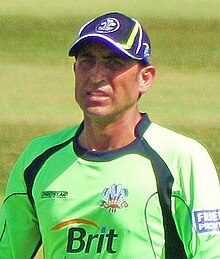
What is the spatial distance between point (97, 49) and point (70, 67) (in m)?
10.5

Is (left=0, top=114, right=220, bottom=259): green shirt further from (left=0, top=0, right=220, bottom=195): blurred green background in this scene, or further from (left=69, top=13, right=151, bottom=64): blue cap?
(left=0, top=0, right=220, bottom=195): blurred green background

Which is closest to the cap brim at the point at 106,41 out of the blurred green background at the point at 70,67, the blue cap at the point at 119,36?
the blue cap at the point at 119,36

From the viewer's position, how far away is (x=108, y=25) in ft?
11.6

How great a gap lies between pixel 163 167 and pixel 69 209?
343 mm

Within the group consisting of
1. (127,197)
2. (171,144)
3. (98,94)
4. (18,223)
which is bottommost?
→ (18,223)

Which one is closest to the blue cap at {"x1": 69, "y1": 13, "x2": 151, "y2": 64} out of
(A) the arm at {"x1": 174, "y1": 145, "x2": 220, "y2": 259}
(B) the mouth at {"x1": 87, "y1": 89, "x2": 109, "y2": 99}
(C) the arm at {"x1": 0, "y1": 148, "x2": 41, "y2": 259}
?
(B) the mouth at {"x1": 87, "y1": 89, "x2": 109, "y2": 99}

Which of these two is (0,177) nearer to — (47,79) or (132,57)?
(47,79)

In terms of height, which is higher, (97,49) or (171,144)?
(97,49)

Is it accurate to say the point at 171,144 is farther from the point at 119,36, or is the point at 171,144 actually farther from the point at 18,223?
the point at 18,223

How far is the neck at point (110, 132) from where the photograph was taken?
3572mm

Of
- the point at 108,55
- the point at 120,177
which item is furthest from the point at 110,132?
the point at 108,55

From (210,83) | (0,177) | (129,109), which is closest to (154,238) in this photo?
(129,109)

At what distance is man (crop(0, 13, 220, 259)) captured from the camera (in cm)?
348

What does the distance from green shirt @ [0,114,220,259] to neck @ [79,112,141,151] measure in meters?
0.02
